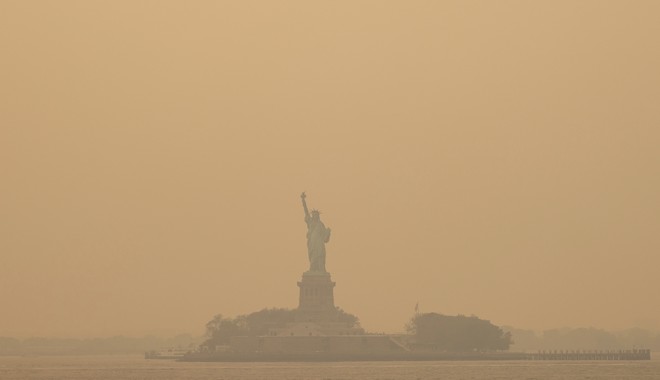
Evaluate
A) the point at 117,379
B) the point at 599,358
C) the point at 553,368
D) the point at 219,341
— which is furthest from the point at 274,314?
the point at 117,379

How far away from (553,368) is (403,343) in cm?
2882

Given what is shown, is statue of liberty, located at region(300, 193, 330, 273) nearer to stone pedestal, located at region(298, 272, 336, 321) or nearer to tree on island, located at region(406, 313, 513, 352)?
stone pedestal, located at region(298, 272, 336, 321)

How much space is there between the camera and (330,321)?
161 meters

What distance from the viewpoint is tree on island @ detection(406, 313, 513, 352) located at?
163 metres

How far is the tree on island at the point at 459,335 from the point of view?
16262 centimetres

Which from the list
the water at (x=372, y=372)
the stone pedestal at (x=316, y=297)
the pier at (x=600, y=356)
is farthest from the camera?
the pier at (x=600, y=356)

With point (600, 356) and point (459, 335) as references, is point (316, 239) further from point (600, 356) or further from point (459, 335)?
point (600, 356)

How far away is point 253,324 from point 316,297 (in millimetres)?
15330

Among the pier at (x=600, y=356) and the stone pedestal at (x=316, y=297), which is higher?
the stone pedestal at (x=316, y=297)

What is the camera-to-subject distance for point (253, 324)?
176m

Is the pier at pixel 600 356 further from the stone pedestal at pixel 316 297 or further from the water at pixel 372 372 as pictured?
the stone pedestal at pixel 316 297

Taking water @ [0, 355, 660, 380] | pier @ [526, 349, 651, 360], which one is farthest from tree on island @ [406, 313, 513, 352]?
water @ [0, 355, 660, 380]

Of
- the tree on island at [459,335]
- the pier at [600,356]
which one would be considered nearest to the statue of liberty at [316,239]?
the tree on island at [459,335]

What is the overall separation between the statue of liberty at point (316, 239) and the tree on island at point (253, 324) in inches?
196
